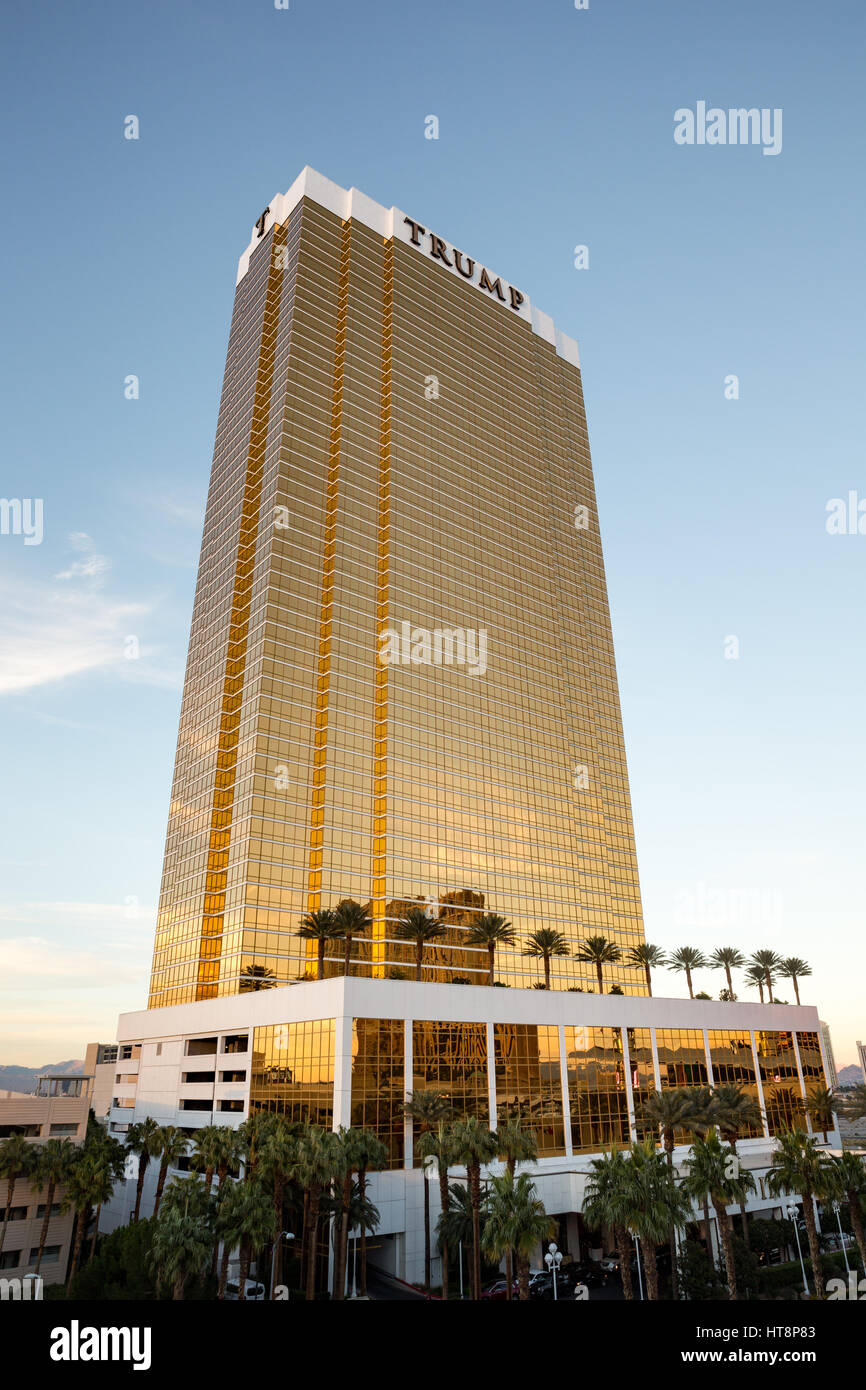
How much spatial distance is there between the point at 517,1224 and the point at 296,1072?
133ft

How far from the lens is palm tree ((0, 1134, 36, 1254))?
72500mm

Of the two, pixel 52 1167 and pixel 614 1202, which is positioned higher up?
pixel 52 1167

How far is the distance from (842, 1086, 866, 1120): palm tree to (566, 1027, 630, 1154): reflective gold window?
72.5ft

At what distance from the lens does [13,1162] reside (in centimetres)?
7269

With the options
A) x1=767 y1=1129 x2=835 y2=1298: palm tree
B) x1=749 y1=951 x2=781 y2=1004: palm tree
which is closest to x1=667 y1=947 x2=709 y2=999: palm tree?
x1=749 y1=951 x2=781 y2=1004: palm tree

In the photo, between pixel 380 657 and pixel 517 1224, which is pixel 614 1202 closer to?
pixel 517 1224

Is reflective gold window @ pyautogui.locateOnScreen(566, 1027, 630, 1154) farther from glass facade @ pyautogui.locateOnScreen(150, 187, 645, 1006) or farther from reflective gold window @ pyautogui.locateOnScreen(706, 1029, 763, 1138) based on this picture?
glass facade @ pyautogui.locateOnScreen(150, 187, 645, 1006)

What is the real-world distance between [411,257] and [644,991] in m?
138

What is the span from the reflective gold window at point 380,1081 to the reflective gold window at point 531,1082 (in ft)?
39.2

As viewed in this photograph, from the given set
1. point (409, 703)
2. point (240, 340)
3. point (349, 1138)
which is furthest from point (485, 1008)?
point (240, 340)

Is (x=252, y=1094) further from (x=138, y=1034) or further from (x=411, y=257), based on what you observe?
(x=411, y=257)

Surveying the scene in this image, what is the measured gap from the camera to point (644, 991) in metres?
148

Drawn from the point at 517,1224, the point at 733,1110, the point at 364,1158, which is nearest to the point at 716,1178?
the point at 517,1224

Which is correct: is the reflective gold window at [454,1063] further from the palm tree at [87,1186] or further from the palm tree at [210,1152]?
the palm tree at [87,1186]
